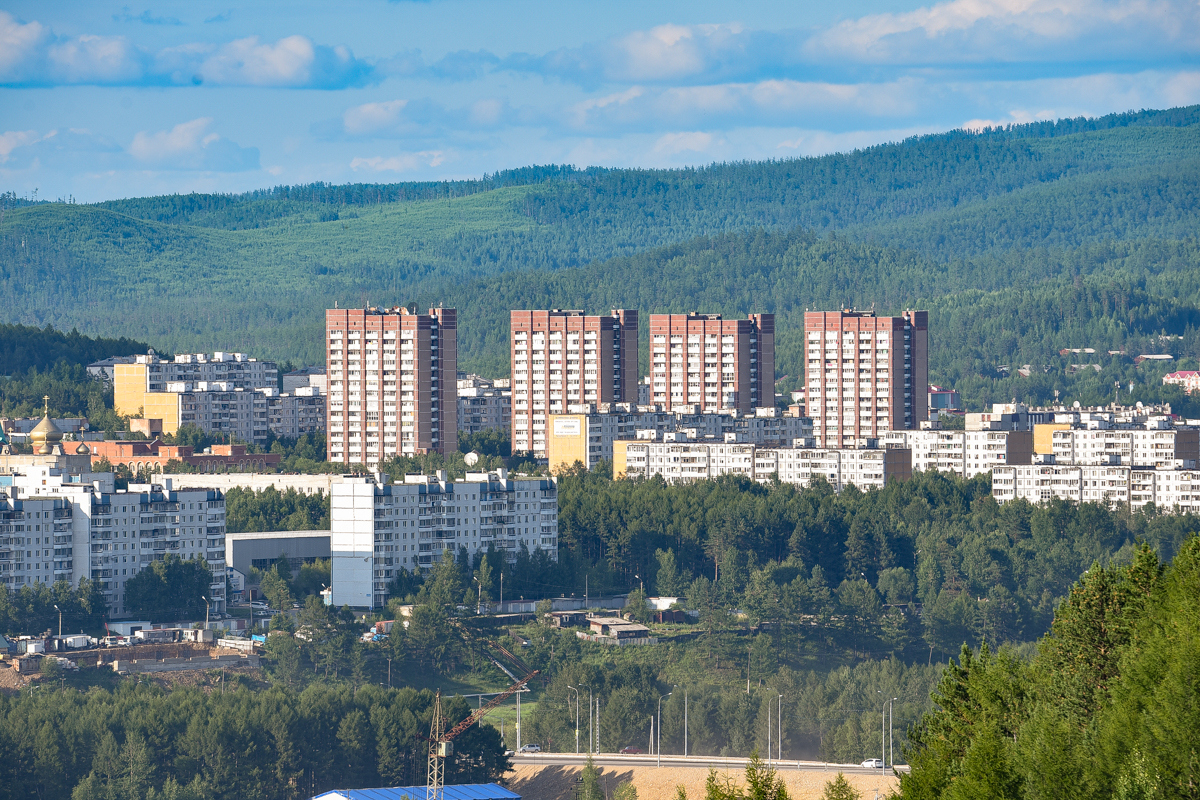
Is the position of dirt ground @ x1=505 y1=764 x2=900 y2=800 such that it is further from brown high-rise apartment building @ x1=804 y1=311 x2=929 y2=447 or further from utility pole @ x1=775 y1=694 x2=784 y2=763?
brown high-rise apartment building @ x1=804 y1=311 x2=929 y2=447

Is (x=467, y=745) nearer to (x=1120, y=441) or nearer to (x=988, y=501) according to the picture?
(x=988, y=501)

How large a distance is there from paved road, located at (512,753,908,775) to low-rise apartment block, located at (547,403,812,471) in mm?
46204

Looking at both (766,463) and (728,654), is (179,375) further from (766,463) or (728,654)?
(728,654)

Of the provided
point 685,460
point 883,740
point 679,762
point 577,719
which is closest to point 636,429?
point 685,460

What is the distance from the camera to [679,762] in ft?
206

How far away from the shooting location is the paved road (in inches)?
2430

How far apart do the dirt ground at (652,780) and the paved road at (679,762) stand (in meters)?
0.60

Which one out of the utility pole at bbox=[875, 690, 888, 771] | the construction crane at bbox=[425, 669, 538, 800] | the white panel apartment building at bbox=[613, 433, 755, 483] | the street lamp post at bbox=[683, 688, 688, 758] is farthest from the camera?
the white panel apartment building at bbox=[613, 433, 755, 483]

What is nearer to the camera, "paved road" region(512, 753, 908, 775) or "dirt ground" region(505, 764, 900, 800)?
"dirt ground" region(505, 764, 900, 800)

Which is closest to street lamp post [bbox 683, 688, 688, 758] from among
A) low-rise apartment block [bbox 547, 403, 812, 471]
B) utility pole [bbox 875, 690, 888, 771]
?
utility pole [bbox 875, 690, 888, 771]

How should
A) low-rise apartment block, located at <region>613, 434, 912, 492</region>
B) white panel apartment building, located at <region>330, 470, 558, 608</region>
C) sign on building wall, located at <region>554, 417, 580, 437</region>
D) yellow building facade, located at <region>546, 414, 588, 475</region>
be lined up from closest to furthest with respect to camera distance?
white panel apartment building, located at <region>330, 470, 558, 608</region> → low-rise apartment block, located at <region>613, 434, 912, 492</region> → yellow building facade, located at <region>546, 414, 588, 475</region> → sign on building wall, located at <region>554, 417, 580, 437</region>

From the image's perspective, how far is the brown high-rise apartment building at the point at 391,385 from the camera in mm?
114000

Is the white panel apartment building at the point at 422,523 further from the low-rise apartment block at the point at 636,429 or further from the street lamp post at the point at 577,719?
the low-rise apartment block at the point at 636,429

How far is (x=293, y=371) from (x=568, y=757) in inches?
3261
